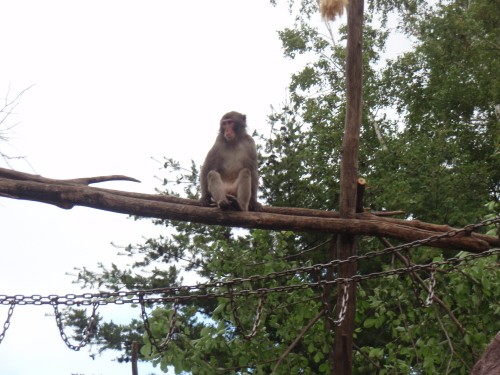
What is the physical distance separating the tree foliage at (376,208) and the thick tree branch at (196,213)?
43 centimetres

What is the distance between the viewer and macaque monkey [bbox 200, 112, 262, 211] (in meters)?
7.62

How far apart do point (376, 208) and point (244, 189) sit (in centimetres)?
722

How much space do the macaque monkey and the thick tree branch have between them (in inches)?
32.2

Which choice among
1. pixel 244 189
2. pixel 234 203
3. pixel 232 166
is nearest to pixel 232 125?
pixel 232 166

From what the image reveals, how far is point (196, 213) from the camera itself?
6293 mm

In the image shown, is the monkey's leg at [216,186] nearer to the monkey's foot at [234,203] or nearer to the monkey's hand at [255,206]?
the monkey's foot at [234,203]

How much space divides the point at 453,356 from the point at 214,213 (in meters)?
2.88

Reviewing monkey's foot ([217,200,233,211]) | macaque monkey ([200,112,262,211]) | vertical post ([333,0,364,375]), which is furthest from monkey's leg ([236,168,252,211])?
vertical post ([333,0,364,375])

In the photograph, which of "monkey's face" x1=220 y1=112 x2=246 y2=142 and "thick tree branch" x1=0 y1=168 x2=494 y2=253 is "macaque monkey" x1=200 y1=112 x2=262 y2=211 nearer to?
"monkey's face" x1=220 y1=112 x2=246 y2=142

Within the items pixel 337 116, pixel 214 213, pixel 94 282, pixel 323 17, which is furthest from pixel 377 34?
pixel 214 213

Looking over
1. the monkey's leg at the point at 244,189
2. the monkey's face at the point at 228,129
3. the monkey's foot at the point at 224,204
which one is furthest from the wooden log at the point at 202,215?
the monkey's face at the point at 228,129

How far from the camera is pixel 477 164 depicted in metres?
17.1

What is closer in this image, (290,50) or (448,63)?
(448,63)

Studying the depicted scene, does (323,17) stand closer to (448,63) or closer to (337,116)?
(337,116)
